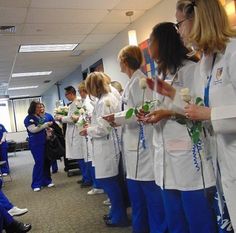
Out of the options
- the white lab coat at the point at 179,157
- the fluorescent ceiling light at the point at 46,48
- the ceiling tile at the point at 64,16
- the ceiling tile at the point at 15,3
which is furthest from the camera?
the fluorescent ceiling light at the point at 46,48

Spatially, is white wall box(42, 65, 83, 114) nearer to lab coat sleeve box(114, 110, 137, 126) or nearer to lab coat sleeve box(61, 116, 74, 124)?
lab coat sleeve box(61, 116, 74, 124)

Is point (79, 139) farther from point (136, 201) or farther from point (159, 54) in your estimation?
point (159, 54)

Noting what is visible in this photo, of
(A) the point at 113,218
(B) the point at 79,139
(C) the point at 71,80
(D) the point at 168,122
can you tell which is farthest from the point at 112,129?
(C) the point at 71,80

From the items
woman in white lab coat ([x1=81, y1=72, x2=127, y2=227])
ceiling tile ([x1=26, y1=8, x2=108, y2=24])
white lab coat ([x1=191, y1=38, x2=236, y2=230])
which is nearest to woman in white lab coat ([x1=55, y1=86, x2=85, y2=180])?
ceiling tile ([x1=26, y1=8, x2=108, y2=24])

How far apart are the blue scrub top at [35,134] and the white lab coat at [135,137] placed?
115 inches

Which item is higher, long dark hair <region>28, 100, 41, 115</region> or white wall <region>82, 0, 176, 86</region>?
white wall <region>82, 0, 176, 86</region>

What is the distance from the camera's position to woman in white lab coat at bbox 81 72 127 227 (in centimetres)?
278

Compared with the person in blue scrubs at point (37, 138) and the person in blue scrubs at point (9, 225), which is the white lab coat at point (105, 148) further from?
the person in blue scrubs at point (37, 138)

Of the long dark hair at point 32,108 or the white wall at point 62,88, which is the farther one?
the white wall at point 62,88

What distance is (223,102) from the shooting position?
1194 mm

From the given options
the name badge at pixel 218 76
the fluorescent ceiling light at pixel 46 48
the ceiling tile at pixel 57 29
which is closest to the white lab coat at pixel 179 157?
the name badge at pixel 218 76

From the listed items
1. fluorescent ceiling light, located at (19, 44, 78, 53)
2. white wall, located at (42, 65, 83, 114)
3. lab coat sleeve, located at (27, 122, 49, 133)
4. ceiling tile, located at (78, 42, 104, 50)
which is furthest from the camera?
white wall, located at (42, 65, 83, 114)

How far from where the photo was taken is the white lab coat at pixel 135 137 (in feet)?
7.59

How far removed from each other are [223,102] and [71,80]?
10288 millimetres
